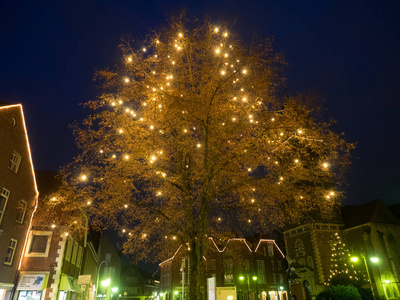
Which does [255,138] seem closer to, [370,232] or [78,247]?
[78,247]

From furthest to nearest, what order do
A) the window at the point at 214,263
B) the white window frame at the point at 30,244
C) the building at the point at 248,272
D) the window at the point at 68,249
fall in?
the window at the point at 214,263, the building at the point at 248,272, the window at the point at 68,249, the white window frame at the point at 30,244

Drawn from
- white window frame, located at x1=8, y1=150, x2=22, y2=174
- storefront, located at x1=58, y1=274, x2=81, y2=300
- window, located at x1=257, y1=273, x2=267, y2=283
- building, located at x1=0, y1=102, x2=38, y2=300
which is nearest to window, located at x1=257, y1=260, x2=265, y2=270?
window, located at x1=257, y1=273, x2=267, y2=283

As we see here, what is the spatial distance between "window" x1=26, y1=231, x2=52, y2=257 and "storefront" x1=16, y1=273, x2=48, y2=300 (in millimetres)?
1470

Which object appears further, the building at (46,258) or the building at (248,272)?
the building at (248,272)

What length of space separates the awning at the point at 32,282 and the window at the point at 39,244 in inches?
57.1

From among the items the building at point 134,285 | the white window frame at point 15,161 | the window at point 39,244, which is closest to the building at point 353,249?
the window at point 39,244

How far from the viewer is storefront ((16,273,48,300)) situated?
60.3 ft

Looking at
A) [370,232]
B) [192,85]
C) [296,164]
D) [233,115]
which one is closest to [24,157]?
[192,85]

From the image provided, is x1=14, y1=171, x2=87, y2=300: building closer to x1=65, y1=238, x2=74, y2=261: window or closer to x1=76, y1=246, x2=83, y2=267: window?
x1=65, y1=238, x2=74, y2=261: window

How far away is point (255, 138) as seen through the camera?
11203 millimetres

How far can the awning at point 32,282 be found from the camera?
728 inches

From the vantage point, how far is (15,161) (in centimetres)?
1909

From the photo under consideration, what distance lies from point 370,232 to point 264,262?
19.7 metres

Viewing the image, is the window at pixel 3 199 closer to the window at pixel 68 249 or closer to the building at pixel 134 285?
the window at pixel 68 249
